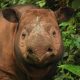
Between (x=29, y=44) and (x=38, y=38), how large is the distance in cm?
14

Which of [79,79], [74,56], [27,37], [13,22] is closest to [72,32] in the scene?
[74,56]

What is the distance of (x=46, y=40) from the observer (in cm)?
→ 552

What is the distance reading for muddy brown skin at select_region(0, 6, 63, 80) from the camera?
556cm

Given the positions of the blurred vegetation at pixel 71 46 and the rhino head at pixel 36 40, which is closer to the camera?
the rhino head at pixel 36 40

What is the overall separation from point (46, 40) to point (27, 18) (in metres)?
0.76

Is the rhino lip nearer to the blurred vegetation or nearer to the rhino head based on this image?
the rhino head

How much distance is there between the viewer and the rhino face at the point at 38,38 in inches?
216

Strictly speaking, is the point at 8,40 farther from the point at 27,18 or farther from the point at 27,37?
the point at 27,37

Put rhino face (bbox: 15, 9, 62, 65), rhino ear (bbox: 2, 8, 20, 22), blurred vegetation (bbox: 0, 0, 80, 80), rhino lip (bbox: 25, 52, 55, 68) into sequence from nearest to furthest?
rhino face (bbox: 15, 9, 62, 65) → rhino lip (bbox: 25, 52, 55, 68) → rhino ear (bbox: 2, 8, 20, 22) → blurred vegetation (bbox: 0, 0, 80, 80)

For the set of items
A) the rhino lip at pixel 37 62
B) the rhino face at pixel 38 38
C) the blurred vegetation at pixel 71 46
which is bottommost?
the blurred vegetation at pixel 71 46

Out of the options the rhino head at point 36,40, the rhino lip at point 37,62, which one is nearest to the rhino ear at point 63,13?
the rhino head at point 36,40

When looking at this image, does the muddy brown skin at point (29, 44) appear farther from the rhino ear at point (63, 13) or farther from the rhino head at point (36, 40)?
the rhino ear at point (63, 13)

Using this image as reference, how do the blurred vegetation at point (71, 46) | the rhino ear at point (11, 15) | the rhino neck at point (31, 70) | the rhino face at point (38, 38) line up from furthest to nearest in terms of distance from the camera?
the blurred vegetation at point (71, 46), the rhino ear at point (11, 15), the rhino neck at point (31, 70), the rhino face at point (38, 38)

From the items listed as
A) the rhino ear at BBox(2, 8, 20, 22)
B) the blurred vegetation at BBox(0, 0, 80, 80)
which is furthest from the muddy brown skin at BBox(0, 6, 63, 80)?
the blurred vegetation at BBox(0, 0, 80, 80)
